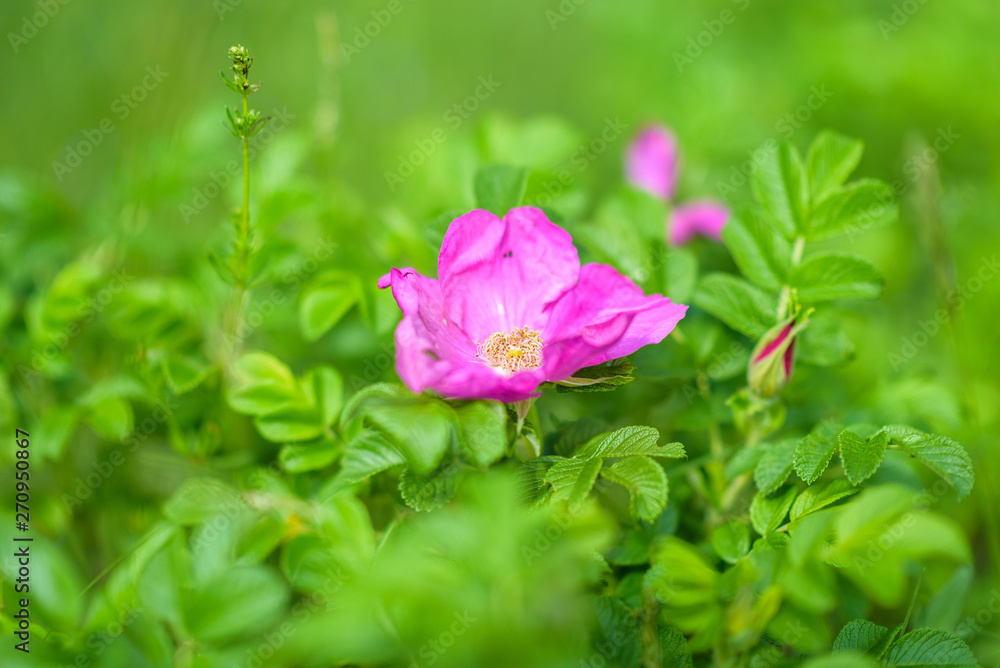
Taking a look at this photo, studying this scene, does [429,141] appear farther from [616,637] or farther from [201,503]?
[616,637]

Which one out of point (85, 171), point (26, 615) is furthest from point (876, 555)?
point (85, 171)

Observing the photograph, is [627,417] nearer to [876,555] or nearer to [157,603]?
[876,555]

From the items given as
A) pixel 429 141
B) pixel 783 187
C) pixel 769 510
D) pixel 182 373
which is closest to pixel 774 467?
pixel 769 510

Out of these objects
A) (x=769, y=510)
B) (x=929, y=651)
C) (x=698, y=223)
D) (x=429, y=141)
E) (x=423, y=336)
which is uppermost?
(x=429, y=141)

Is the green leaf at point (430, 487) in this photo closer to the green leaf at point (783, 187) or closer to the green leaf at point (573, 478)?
the green leaf at point (573, 478)

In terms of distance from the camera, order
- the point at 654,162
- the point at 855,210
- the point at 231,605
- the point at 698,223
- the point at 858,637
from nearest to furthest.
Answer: the point at 231,605 < the point at 858,637 < the point at 855,210 < the point at 698,223 < the point at 654,162

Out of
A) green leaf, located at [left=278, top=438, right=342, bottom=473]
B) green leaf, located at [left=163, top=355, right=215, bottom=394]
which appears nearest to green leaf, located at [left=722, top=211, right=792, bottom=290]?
green leaf, located at [left=278, top=438, right=342, bottom=473]

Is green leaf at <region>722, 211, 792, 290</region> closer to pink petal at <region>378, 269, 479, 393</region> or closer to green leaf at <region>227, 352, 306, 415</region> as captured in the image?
pink petal at <region>378, 269, 479, 393</region>

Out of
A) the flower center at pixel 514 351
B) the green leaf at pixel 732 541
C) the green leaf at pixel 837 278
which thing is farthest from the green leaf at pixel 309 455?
the green leaf at pixel 837 278
